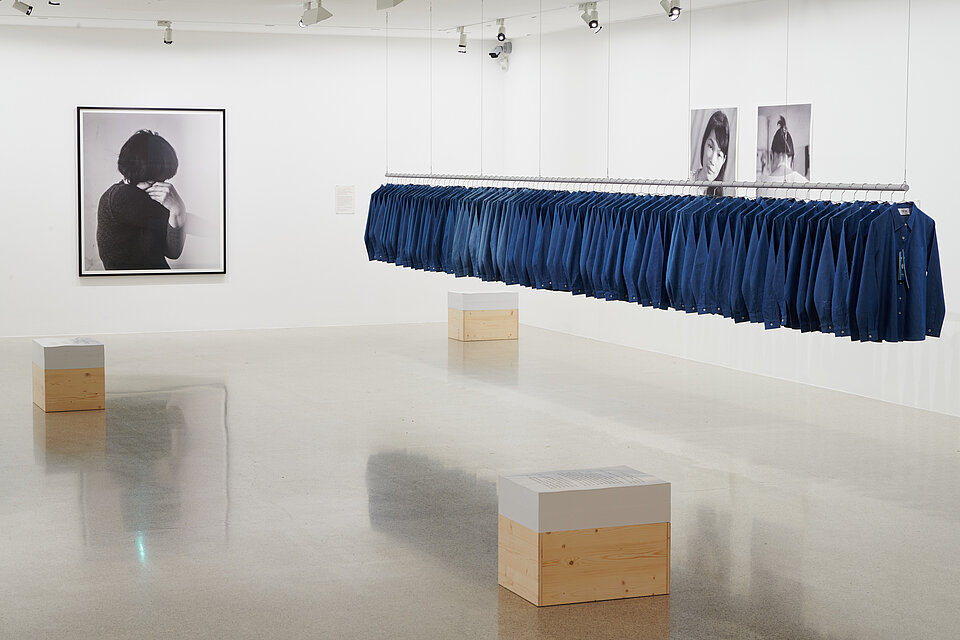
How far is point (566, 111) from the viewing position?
13547 millimetres

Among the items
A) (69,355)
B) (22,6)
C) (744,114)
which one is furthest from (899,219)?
(22,6)

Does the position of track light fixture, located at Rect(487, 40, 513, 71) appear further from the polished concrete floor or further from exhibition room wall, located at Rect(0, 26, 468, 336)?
the polished concrete floor

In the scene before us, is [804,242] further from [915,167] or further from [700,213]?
[915,167]

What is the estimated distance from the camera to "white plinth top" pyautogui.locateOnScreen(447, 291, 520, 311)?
12.6 m

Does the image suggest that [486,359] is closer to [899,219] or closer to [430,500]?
[430,500]

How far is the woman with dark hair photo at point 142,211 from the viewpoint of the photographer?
1347cm

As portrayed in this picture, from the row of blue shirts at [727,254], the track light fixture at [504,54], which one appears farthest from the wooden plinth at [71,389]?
the track light fixture at [504,54]

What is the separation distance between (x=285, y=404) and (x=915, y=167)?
16.7 ft

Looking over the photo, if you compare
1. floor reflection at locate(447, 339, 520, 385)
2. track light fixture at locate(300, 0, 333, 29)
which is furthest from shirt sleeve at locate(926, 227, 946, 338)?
track light fixture at locate(300, 0, 333, 29)

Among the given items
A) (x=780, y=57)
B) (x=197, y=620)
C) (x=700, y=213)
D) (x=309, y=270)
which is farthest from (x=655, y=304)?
(x=309, y=270)

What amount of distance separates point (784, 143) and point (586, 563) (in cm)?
637

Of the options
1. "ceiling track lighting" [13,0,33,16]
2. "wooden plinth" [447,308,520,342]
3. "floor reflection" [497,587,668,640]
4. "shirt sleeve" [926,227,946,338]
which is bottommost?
"floor reflection" [497,587,668,640]

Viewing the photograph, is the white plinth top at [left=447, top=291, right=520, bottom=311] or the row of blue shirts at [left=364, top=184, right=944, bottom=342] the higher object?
the row of blue shirts at [left=364, top=184, right=944, bottom=342]

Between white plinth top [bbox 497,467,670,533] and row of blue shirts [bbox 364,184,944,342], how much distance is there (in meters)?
2.22
